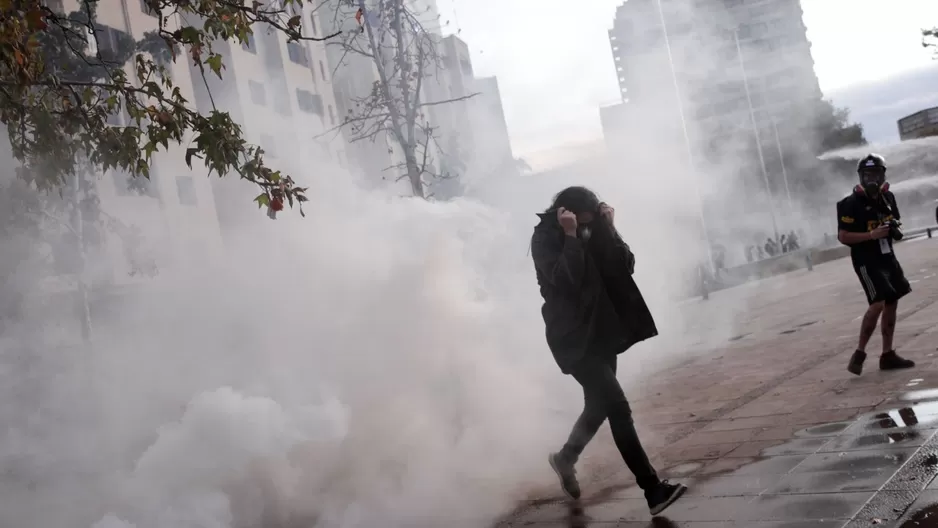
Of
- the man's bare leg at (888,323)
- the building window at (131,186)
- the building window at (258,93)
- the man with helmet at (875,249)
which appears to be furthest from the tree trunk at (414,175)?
the man's bare leg at (888,323)

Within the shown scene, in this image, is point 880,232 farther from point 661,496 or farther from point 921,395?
point 661,496

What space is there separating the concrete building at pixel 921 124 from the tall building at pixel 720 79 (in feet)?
17.0

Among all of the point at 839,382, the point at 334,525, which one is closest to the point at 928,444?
the point at 839,382

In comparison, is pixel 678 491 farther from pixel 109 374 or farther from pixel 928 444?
pixel 109 374

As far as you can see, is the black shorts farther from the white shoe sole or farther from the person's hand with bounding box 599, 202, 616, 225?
the white shoe sole

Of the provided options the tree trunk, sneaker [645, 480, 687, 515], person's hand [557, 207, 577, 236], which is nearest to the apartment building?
the tree trunk

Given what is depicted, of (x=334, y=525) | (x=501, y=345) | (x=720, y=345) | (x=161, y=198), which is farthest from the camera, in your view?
(x=161, y=198)

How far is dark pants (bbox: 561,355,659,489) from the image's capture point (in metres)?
4.25

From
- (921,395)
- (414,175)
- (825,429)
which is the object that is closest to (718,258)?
(414,175)

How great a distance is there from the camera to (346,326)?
6.59 meters

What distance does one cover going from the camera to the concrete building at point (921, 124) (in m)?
41.8

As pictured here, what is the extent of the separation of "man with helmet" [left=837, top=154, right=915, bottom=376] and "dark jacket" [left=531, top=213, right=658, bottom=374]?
3.06 metres

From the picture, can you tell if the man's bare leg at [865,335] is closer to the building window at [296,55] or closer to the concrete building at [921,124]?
the building window at [296,55]

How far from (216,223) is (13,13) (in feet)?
18.9
